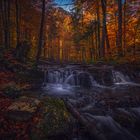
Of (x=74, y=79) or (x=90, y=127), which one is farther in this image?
(x=74, y=79)

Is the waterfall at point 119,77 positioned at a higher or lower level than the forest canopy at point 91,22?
lower

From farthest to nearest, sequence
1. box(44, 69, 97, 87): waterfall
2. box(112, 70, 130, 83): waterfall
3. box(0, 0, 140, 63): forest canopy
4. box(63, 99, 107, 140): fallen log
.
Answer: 1. box(0, 0, 140, 63): forest canopy
2. box(112, 70, 130, 83): waterfall
3. box(44, 69, 97, 87): waterfall
4. box(63, 99, 107, 140): fallen log

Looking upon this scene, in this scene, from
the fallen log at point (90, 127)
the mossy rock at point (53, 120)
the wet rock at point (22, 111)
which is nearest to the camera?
the fallen log at point (90, 127)

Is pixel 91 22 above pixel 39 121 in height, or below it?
above

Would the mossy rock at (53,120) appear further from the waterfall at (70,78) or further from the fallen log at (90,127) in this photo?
the waterfall at (70,78)

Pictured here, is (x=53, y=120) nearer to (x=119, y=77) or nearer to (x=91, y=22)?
(x=119, y=77)

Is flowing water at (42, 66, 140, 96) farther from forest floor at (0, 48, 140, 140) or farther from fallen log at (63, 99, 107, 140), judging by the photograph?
fallen log at (63, 99, 107, 140)

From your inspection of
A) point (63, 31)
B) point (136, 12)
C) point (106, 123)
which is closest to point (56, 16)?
point (63, 31)

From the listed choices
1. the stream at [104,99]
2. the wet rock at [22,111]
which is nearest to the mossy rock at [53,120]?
the wet rock at [22,111]

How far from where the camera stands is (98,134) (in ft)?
20.4

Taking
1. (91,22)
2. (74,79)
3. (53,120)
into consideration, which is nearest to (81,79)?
(74,79)

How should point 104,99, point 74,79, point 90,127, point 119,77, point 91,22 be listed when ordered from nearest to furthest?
1. point 90,127
2. point 104,99
3. point 74,79
4. point 119,77
5. point 91,22

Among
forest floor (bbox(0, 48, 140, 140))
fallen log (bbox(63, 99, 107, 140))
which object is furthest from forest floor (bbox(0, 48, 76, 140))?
fallen log (bbox(63, 99, 107, 140))

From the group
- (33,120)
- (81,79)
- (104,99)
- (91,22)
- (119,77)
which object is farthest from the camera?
(91,22)
